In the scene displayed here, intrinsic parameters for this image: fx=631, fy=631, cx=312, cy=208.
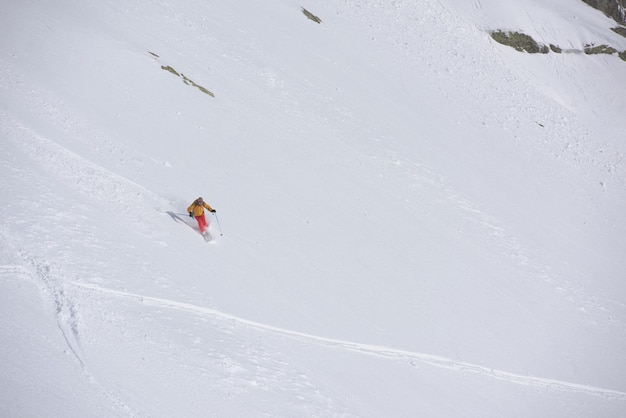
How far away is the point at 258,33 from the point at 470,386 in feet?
54.6

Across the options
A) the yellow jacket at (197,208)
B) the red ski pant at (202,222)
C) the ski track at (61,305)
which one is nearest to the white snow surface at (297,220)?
the ski track at (61,305)

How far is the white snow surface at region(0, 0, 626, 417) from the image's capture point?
11234 millimetres

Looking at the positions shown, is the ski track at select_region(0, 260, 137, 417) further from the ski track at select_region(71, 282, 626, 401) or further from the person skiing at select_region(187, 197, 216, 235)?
the person skiing at select_region(187, 197, 216, 235)

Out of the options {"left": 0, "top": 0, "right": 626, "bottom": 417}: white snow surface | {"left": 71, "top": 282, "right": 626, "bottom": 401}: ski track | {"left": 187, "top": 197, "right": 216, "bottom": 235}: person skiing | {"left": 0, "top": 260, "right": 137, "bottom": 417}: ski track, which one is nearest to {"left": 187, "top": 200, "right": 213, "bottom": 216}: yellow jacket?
{"left": 187, "top": 197, "right": 216, "bottom": 235}: person skiing

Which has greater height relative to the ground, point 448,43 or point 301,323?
point 448,43

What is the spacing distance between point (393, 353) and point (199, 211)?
18.2 ft

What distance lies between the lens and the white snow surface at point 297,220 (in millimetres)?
11234

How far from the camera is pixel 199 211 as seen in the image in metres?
14.6

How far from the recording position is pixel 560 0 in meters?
35.9

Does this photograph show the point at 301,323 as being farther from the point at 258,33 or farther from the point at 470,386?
the point at 258,33

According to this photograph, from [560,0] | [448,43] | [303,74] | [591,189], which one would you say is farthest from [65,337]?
[560,0]

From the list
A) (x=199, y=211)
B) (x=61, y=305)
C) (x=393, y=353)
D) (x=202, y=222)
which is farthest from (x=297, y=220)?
(x=61, y=305)

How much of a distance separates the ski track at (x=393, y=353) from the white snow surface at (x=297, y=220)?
0.05m

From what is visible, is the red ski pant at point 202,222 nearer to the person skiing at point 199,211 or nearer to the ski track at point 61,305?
the person skiing at point 199,211
